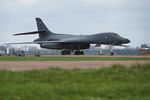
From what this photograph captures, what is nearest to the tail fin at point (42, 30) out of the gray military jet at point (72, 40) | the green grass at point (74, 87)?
the gray military jet at point (72, 40)

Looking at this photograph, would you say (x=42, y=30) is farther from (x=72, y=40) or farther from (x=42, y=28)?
(x=72, y=40)

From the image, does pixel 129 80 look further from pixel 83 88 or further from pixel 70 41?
pixel 70 41

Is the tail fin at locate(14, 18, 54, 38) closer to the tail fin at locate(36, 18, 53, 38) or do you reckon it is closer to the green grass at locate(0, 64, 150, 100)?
the tail fin at locate(36, 18, 53, 38)

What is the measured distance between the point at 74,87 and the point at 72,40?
3869cm

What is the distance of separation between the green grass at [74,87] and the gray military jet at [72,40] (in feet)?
109

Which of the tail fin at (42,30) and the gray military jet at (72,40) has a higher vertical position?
the tail fin at (42,30)

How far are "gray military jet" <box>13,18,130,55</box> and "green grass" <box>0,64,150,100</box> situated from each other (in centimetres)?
3312

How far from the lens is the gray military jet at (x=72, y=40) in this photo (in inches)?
1742

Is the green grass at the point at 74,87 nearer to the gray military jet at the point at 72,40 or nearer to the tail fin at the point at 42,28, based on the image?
the gray military jet at the point at 72,40

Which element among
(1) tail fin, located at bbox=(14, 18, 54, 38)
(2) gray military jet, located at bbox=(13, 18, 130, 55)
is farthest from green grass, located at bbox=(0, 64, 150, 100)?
(1) tail fin, located at bbox=(14, 18, 54, 38)

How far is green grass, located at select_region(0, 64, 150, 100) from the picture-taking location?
7.34 metres

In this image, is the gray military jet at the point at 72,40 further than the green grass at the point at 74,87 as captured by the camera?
Yes

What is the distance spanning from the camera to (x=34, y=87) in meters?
8.47

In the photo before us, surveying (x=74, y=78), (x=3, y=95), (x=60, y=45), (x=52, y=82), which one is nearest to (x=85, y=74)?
(x=74, y=78)
